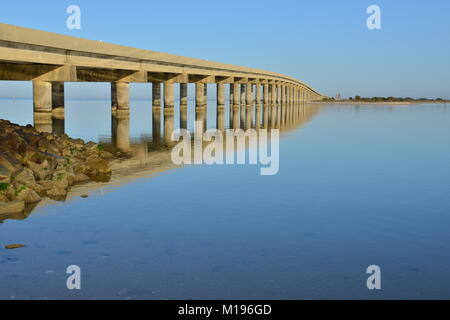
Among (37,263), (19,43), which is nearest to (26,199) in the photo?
(37,263)

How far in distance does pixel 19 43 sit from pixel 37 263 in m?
26.8

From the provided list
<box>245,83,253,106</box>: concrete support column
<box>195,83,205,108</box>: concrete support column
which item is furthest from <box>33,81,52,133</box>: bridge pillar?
<box>245,83,253,106</box>: concrete support column

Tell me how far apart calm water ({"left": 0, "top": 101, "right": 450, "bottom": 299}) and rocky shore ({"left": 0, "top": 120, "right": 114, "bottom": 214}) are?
2.97 ft

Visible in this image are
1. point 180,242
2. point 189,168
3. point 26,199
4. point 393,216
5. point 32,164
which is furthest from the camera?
point 189,168

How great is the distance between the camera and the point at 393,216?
12.0 metres

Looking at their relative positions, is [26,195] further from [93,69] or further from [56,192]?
[93,69]

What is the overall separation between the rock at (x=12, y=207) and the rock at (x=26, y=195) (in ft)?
2.27

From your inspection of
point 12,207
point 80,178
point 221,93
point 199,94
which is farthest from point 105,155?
point 221,93

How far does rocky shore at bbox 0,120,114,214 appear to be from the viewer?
514 inches

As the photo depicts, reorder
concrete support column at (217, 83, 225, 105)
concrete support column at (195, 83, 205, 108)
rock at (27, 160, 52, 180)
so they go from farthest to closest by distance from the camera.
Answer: concrete support column at (217, 83, 225, 105) < concrete support column at (195, 83, 205, 108) < rock at (27, 160, 52, 180)

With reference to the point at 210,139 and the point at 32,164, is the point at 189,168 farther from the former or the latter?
the point at 210,139

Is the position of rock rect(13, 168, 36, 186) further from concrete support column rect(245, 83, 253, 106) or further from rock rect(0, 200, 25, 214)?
concrete support column rect(245, 83, 253, 106)
